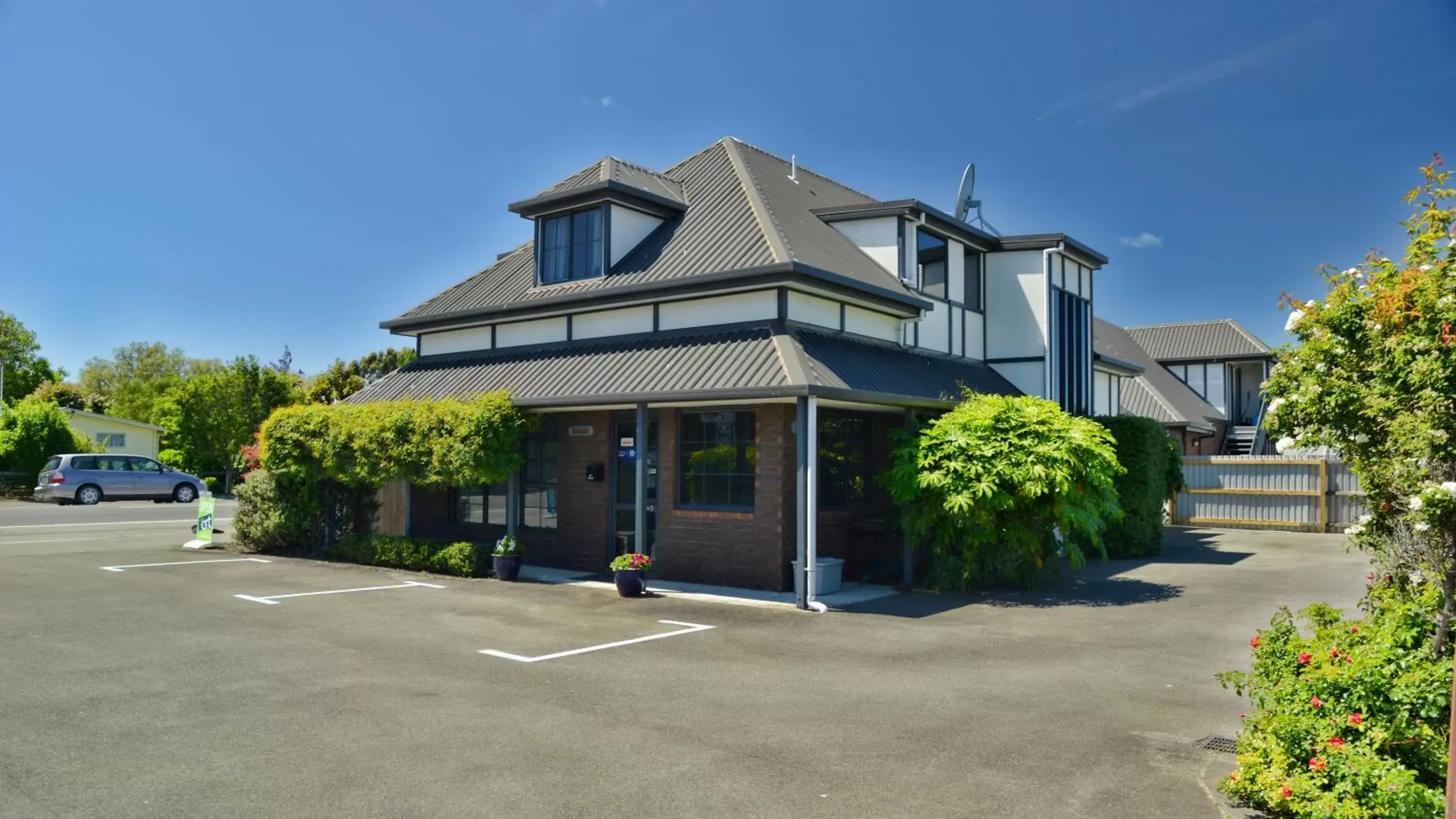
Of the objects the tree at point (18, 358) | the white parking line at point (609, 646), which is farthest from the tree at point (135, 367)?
the white parking line at point (609, 646)

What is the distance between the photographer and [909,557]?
14539 mm

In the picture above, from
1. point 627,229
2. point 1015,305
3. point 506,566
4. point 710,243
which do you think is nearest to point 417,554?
point 506,566

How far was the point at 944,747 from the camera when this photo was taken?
6.59m

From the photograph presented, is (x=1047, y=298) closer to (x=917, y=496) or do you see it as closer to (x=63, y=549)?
(x=917, y=496)

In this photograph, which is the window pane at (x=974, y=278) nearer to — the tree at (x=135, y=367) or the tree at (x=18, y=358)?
the tree at (x=18, y=358)

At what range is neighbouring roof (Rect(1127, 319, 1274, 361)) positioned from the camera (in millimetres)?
39094

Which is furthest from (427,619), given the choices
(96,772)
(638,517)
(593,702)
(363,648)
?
(96,772)

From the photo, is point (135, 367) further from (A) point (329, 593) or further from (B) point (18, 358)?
(A) point (329, 593)

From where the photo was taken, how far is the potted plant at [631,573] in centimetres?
1328

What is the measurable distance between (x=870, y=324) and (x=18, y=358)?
238 ft

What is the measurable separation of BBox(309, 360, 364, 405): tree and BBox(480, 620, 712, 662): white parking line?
2975cm

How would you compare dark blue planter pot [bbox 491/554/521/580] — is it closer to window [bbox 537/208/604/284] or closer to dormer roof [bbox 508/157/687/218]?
window [bbox 537/208/604/284]

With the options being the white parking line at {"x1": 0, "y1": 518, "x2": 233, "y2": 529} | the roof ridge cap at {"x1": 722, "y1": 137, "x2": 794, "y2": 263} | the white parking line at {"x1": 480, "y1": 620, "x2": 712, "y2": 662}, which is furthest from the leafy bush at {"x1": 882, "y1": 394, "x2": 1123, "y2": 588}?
the white parking line at {"x1": 0, "y1": 518, "x2": 233, "y2": 529}

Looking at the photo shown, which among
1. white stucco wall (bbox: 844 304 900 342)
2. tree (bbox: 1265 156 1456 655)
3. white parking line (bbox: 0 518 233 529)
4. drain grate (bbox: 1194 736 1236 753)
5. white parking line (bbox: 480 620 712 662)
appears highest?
white stucco wall (bbox: 844 304 900 342)
